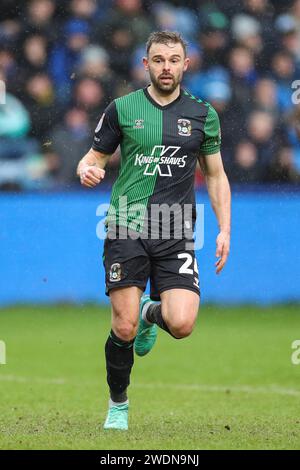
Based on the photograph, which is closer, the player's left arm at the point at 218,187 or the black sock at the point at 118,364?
the black sock at the point at 118,364

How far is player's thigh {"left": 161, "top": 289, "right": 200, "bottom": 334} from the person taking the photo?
22.8 feet

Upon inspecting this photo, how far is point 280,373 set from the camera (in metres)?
10.4

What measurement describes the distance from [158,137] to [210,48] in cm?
734

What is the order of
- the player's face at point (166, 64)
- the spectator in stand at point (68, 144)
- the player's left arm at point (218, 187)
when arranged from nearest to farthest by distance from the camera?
the player's face at point (166, 64), the player's left arm at point (218, 187), the spectator in stand at point (68, 144)

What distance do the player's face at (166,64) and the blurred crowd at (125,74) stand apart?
22.7 feet

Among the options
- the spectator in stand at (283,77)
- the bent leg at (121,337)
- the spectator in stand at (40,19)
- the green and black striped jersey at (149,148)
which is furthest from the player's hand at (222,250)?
the spectator in stand at (40,19)

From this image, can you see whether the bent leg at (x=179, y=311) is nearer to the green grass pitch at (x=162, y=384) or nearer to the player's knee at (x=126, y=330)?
the player's knee at (x=126, y=330)

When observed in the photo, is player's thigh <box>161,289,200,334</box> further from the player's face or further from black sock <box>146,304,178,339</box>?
the player's face

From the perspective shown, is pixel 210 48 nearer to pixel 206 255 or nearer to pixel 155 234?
pixel 206 255

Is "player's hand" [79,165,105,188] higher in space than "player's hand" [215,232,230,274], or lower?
higher

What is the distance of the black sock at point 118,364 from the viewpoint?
7074 millimetres

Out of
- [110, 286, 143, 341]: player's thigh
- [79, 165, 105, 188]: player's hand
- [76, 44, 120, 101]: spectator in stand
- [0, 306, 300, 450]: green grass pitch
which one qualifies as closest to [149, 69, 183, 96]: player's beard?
[79, 165, 105, 188]: player's hand

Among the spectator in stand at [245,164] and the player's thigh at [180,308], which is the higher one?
the spectator in stand at [245,164]

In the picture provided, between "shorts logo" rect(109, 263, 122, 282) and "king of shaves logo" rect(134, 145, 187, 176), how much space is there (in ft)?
2.07
